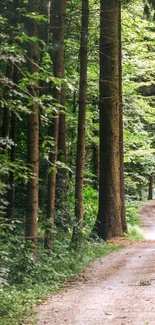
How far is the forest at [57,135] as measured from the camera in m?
7.16

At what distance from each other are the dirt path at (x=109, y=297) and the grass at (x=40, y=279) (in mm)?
241

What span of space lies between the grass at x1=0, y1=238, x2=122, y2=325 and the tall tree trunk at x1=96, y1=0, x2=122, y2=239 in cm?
266

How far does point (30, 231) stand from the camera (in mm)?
9930

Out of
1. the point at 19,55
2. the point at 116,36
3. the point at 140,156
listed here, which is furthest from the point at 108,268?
the point at 140,156

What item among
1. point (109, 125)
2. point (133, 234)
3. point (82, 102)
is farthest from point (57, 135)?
point (133, 234)

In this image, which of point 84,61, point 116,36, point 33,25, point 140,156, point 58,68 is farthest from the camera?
point 140,156

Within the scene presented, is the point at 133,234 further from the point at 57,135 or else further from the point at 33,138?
the point at 33,138

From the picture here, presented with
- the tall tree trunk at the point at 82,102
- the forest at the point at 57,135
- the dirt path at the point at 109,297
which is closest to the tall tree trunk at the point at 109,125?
the forest at the point at 57,135

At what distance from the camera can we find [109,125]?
1603cm

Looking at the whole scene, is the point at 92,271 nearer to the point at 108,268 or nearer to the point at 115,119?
the point at 108,268

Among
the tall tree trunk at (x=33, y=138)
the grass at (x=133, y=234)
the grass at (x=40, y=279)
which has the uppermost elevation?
the tall tree trunk at (x=33, y=138)

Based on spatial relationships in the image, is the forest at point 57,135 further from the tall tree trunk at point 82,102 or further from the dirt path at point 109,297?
the dirt path at point 109,297

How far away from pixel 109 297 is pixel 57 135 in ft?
15.8

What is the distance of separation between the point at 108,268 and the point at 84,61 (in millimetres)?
5890
